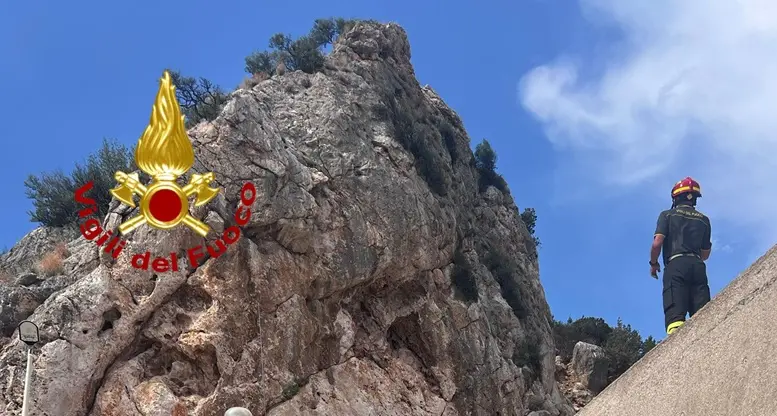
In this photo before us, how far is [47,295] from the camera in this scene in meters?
16.5

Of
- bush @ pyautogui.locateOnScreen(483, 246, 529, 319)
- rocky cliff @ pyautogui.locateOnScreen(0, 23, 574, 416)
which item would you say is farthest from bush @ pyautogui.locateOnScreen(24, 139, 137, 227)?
bush @ pyautogui.locateOnScreen(483, 246, 529, 319)

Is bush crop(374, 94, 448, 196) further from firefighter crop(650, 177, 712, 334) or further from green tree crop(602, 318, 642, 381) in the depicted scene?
firefighter crop(650, 177, 712, 334)

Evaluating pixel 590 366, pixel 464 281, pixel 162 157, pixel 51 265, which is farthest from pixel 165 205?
pixel 590 366

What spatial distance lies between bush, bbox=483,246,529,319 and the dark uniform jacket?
15.6m

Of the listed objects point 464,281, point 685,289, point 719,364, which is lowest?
point 719,364

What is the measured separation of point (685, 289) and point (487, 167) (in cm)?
2127

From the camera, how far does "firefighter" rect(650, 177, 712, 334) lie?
8359 millimetres

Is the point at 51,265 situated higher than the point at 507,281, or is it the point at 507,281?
the point at 507,281

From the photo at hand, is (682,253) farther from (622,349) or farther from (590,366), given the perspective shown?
(622,349)

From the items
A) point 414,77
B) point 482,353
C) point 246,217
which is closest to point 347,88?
point 414,77

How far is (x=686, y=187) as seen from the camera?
873 centimetres

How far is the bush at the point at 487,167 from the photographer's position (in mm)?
29141

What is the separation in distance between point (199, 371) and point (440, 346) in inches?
252

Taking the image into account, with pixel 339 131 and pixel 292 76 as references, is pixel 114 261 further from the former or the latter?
pixel 292 76
